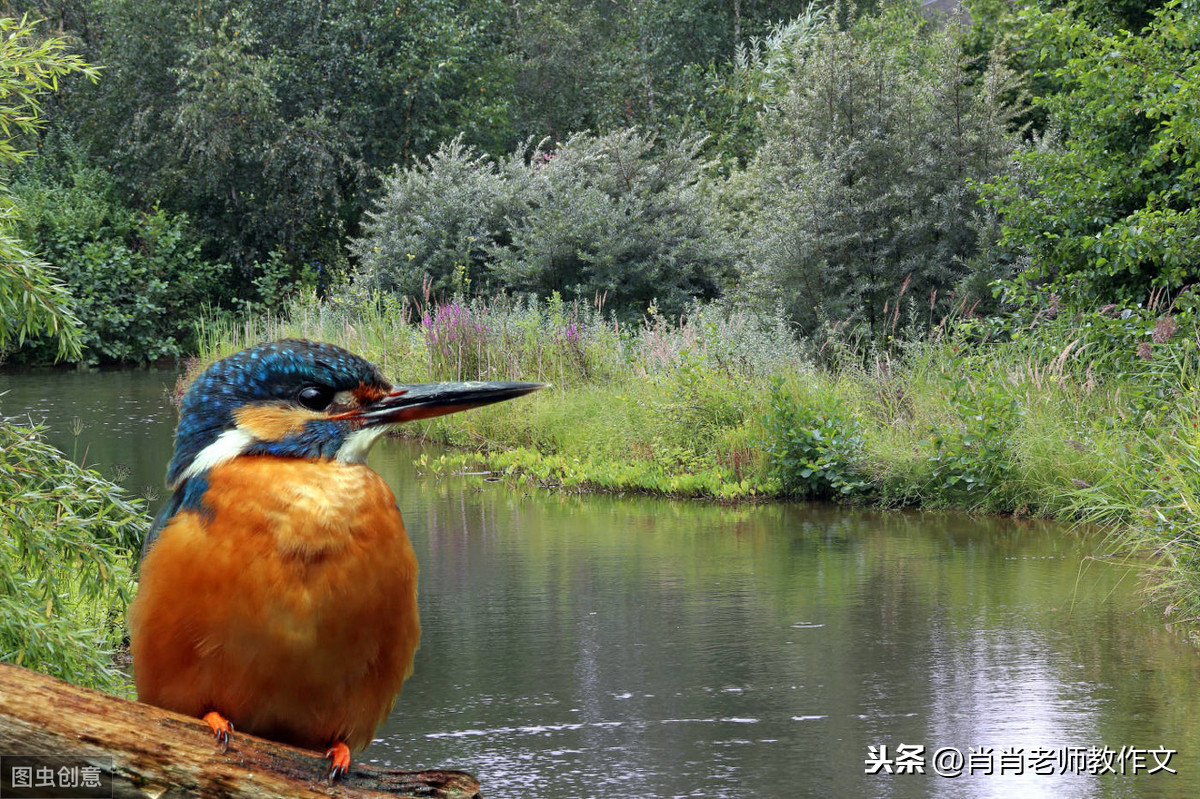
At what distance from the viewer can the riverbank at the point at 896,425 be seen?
25.4 feet

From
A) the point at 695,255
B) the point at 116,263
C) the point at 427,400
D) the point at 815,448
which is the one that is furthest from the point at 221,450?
the point at 116,263

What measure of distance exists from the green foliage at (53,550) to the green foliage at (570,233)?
10650 mm

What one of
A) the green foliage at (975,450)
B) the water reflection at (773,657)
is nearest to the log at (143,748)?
the water reflection at (773,657)

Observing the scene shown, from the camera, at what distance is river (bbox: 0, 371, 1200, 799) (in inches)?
185

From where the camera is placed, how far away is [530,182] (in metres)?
18.3

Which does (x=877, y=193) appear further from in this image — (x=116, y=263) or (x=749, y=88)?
(x=116, y=263)

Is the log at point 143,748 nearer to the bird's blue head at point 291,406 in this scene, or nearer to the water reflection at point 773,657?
the bird's blue head at point 291,406

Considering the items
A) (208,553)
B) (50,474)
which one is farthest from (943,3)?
(208,553)

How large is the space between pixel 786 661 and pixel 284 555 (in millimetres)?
4538

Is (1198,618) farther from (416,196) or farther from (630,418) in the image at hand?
(416,196)

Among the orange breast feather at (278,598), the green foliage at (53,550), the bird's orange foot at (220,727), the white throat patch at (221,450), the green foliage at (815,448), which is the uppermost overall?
the white throat patch at (221,450)

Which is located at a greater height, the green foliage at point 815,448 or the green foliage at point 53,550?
the green foliage at point 53,550

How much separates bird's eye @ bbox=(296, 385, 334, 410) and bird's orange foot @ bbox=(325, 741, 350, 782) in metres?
0.48

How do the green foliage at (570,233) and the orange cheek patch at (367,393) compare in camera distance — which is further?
the green foliage at (570,233)
